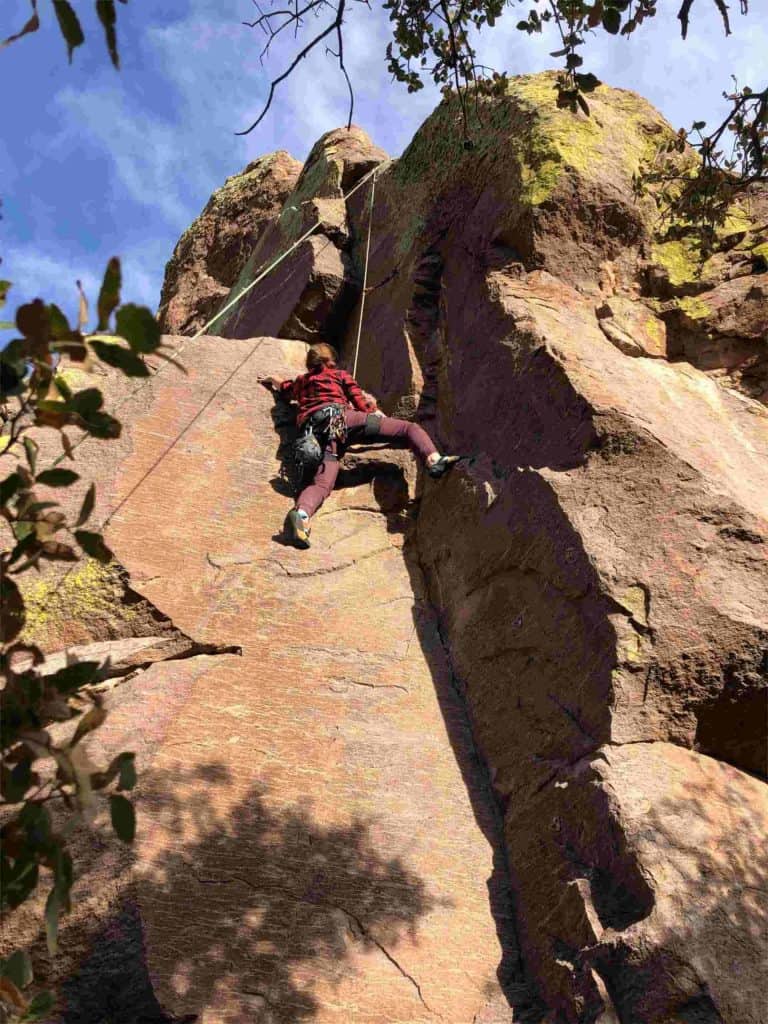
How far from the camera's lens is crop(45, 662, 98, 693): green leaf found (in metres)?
2.41

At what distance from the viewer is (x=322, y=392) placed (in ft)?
23.9

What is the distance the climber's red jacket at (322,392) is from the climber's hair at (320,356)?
29 cm

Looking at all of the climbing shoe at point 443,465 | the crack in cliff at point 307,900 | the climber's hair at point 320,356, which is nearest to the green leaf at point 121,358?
the crack in cliff at point 307,900

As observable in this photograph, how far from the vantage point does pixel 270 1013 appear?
388 centimetres

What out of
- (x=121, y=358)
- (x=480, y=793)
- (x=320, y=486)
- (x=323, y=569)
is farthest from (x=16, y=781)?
(x=320, y=486)

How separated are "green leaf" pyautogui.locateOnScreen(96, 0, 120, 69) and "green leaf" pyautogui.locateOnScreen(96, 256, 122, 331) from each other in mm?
518

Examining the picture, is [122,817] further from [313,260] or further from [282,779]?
[313,260]

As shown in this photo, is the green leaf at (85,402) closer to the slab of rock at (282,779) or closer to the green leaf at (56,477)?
the green leaf at (56,477)

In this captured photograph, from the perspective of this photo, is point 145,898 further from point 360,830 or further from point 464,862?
point 464,862

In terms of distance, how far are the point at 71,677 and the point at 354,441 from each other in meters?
4.98

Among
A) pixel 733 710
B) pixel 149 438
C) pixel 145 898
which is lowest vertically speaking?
pixel 145 898

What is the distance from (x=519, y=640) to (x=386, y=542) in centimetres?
164

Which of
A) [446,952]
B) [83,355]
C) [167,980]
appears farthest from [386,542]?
[83,355]

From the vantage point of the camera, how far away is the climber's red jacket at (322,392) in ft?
23.6
